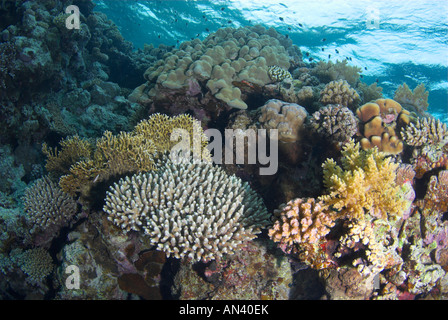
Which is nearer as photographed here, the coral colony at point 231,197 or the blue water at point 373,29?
the coral colony at point 231,197

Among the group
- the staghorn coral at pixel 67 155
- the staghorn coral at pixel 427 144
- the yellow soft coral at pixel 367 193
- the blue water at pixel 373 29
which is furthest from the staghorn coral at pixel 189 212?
the blue water at pixel 373 29

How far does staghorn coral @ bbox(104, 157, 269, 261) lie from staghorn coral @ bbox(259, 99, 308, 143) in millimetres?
1594

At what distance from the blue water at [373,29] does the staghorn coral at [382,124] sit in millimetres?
10288

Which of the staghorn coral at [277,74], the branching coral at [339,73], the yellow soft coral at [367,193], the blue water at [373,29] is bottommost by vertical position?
the yellow soft coral at [367,193]

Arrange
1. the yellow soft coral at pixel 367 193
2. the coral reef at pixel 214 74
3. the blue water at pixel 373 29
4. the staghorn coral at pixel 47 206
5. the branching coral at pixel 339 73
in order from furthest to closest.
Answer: the blue water at pixel 373 29 → the branching coral at pixel 339 73 → the coral reef at pixel 214 74 → the staghorn coral at pixel 47 206 → the yellow soft coral at pixel 367 193

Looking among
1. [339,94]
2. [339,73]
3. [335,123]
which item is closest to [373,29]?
[339,73]

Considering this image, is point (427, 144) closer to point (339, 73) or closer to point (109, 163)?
point (339, 73)

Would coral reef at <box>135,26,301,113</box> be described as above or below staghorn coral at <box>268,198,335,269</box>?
above

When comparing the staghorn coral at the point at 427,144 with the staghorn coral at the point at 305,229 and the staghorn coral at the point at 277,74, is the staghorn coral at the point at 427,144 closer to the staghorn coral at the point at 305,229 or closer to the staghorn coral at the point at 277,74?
the staghorn coral at the point at 305,229

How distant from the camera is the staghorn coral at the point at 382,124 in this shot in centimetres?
443

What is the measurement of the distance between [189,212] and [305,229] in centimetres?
171

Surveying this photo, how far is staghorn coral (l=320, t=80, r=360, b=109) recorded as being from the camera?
552 cm

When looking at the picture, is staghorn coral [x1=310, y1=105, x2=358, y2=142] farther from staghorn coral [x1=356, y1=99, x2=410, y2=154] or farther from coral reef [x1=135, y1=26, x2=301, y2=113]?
coral reef [x1=135, y1=26, x2=301, y2=113]

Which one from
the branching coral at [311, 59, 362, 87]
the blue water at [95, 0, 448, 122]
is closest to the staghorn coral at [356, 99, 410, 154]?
the branching coral at [311, 59, 362, 87]
